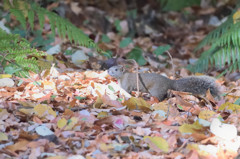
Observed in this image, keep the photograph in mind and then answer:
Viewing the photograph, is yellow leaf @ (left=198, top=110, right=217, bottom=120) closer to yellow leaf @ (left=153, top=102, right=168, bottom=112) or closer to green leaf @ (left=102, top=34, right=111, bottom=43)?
yellow leaf @ (left=153, top=102, right=168, bottom=112)

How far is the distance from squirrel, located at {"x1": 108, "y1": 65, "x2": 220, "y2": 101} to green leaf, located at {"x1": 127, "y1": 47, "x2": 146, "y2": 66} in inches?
41.5

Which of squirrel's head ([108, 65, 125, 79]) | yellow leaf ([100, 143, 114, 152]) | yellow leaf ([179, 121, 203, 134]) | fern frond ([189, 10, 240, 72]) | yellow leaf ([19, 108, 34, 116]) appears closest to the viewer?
yellow leaf ([100, 143, 114, 152])

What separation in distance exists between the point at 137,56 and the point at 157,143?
2.94 meters

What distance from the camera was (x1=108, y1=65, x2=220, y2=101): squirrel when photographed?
4.14 metres

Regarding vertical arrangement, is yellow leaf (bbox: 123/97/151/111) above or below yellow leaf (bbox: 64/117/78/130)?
above

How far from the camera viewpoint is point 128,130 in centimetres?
312

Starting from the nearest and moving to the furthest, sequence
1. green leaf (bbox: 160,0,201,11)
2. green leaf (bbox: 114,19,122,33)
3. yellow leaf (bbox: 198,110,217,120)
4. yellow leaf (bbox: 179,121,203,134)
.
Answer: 1. yellow leaf (bbox: 179,121,203,134)
2. yellow leaf (bbox: 198,110,217,120)
3. green leaf (bbox: 114,19,122,33)
4. green leaf (bbox: 160,0,201,11)

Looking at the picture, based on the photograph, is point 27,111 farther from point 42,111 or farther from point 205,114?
point 205,114

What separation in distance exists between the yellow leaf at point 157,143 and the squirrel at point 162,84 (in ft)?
4.37

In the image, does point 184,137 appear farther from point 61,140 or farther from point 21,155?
point 21,155

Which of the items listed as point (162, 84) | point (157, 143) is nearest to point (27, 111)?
point (157, 143)

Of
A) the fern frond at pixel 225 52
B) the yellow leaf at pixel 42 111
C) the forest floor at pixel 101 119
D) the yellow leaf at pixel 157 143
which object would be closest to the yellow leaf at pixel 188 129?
the forest floor at pixel 101 119

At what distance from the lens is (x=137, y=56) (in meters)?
5.67

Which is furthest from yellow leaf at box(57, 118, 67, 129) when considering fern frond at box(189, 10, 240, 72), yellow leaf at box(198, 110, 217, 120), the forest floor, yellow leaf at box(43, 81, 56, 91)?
fern frond at box(189, 10, 240, 72)
